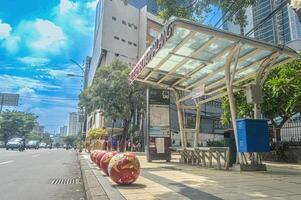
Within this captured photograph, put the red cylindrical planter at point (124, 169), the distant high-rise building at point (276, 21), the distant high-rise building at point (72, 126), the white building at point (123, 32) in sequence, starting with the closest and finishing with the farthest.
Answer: the red cylindrical planter at point (124, 169) → the distant high-rise building at point (276, 21) → the white building at point (123, 32) → the distant high-rise building at point (72, 126)

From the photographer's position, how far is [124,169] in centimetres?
788

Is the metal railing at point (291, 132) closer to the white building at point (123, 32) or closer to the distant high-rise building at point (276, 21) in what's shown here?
the distant high-rise building at point (276, 21)

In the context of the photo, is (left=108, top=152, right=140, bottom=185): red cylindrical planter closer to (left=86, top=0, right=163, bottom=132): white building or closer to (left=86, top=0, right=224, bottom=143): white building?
(left=86, top=0, right=224, bottom=143): white building

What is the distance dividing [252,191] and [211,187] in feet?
3.13

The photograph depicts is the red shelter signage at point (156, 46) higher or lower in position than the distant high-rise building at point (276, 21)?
lower

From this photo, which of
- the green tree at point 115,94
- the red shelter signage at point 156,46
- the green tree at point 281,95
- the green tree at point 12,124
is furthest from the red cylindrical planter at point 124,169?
the green tree at point 12,124

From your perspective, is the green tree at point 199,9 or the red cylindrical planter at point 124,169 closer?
the red cylindrical planter at point 124,169

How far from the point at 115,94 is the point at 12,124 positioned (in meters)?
57.9

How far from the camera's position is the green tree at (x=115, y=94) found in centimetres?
3859

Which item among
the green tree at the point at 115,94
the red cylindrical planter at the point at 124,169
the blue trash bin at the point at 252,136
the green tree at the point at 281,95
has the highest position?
the green tree at the point at 115,94

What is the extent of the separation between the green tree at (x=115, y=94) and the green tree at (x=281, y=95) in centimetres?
2028

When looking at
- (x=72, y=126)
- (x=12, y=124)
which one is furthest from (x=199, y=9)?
(x=72, y=126)

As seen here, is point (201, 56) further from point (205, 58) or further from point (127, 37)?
point (127, 37)

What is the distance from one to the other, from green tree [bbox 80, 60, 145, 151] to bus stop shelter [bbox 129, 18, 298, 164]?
2321cm
